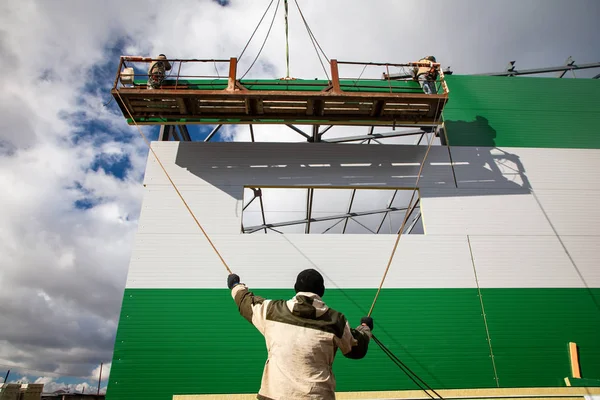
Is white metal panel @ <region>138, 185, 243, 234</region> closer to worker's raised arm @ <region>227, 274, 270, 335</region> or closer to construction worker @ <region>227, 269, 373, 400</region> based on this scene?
worker's raised arm @ <region>227, 274, 270, 335</region>

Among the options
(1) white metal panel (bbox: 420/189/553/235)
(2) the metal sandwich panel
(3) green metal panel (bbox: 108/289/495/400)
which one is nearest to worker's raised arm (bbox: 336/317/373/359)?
(3) green metal panel (bbox: 108/289/495/400)

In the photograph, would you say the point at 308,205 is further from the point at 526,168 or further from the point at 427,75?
the point at 526,168

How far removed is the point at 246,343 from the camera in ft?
26.2

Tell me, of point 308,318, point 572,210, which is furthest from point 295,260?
point 572,210

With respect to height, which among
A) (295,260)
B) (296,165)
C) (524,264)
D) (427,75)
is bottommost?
(524,264)

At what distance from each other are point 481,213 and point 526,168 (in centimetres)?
221

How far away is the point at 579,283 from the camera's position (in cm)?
891

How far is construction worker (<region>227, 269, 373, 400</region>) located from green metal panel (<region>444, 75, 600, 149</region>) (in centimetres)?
921

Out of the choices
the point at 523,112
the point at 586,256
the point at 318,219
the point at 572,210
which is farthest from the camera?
the point at 318,219

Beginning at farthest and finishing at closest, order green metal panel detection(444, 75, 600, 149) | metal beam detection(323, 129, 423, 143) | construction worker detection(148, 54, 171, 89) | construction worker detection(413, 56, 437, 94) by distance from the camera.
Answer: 1. metal beam detection(323, 129, 423, 143)
2. green metal panel detection(444, 75, 600, 149)
3. construction worker detection(413, 56, 437, 94)
4. construction worker detection(148, 54, 171, 89)

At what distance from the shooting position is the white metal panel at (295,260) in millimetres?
→ 8602

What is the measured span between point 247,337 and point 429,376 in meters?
4.12

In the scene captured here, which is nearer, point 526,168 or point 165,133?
point 526,168

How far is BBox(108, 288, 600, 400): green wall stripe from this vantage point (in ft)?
25.4
